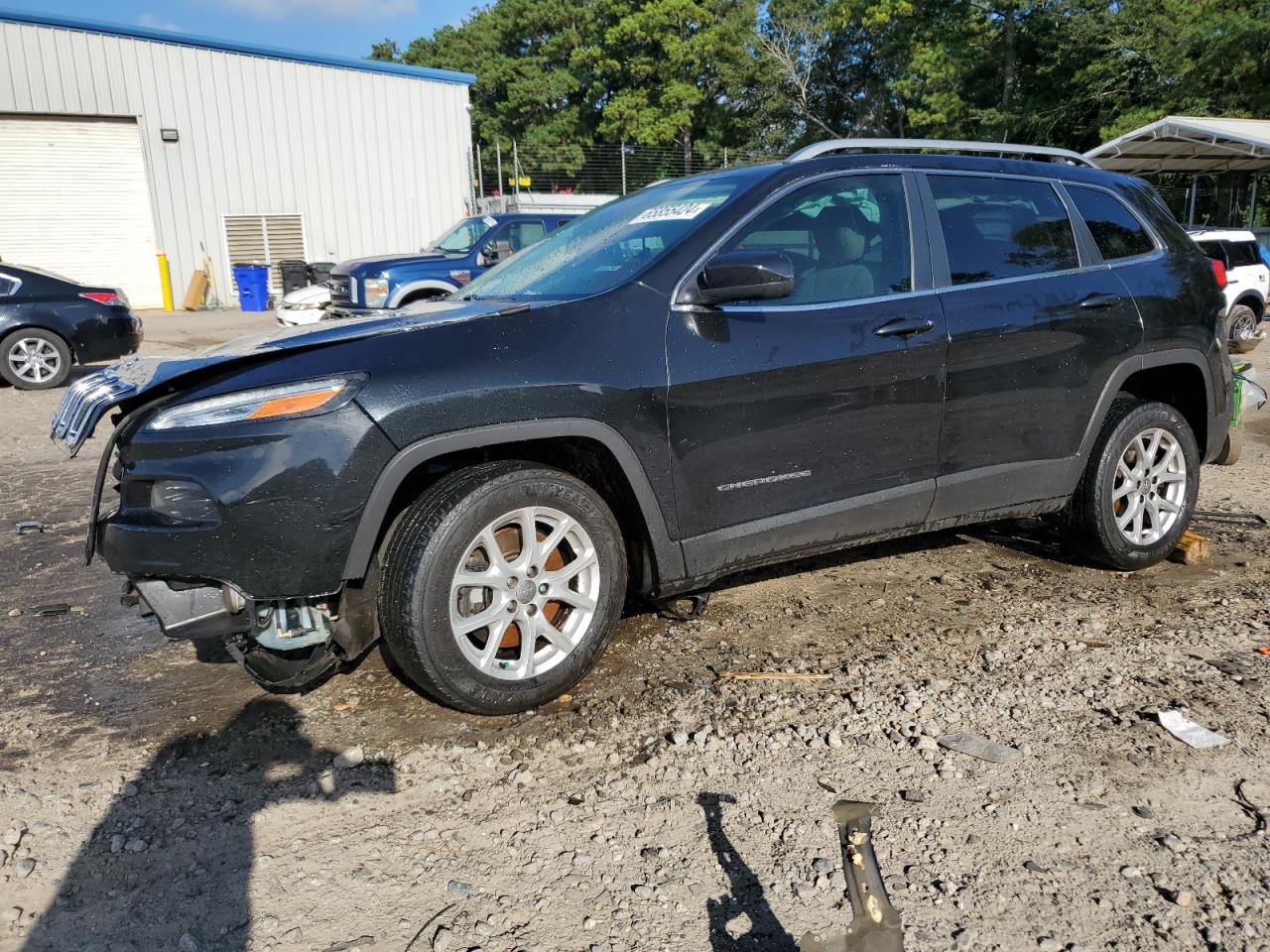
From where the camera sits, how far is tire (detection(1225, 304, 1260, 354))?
44.6ft

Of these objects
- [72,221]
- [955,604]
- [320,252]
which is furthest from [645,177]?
[955,604]

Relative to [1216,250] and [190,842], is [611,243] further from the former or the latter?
[1216,250]

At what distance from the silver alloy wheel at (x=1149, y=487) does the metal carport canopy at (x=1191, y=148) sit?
51.3ft

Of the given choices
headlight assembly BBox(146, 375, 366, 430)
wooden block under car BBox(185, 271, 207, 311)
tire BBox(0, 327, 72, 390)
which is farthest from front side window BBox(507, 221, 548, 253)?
wooden block under car BBox(185, 271, 207, 311)

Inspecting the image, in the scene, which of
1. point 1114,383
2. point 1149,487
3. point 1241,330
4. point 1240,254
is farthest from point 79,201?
point 1149,487

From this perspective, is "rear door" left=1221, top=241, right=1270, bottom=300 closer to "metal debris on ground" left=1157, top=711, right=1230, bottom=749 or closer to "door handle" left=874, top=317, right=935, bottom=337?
"door handle" left=874, top=317, right=935, bottom=337

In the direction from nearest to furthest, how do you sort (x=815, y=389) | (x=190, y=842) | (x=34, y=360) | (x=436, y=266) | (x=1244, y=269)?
(x=190, y=842)
(x=815, y=389)
(x=34, y=360)
(x=436, y=266)
(x=1244, y=269)

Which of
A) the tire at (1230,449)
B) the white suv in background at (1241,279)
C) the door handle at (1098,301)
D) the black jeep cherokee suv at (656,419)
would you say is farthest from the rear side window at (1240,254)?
the door handle at (1098,301)

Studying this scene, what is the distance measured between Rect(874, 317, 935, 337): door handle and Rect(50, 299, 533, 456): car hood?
51.4 inches

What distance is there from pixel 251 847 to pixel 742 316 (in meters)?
2.26

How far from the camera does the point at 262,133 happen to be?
22.9m

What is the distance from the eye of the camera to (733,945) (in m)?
2.27

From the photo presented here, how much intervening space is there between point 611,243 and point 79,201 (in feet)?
72.5

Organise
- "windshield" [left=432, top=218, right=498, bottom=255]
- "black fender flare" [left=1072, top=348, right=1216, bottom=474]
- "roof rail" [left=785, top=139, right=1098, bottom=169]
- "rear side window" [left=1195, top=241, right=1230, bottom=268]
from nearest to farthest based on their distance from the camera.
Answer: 1. "roof rail" [left=785, top=139, right=1098, bottom=169]
2. "black fender flare" [left=1072, top=348, right=1216, bottom=474]
3. "windshield" [left=432, top=218, right=498, bottom=255]
4. "rear side window" [left=1195, top=241, right=1230, bottom=268]
